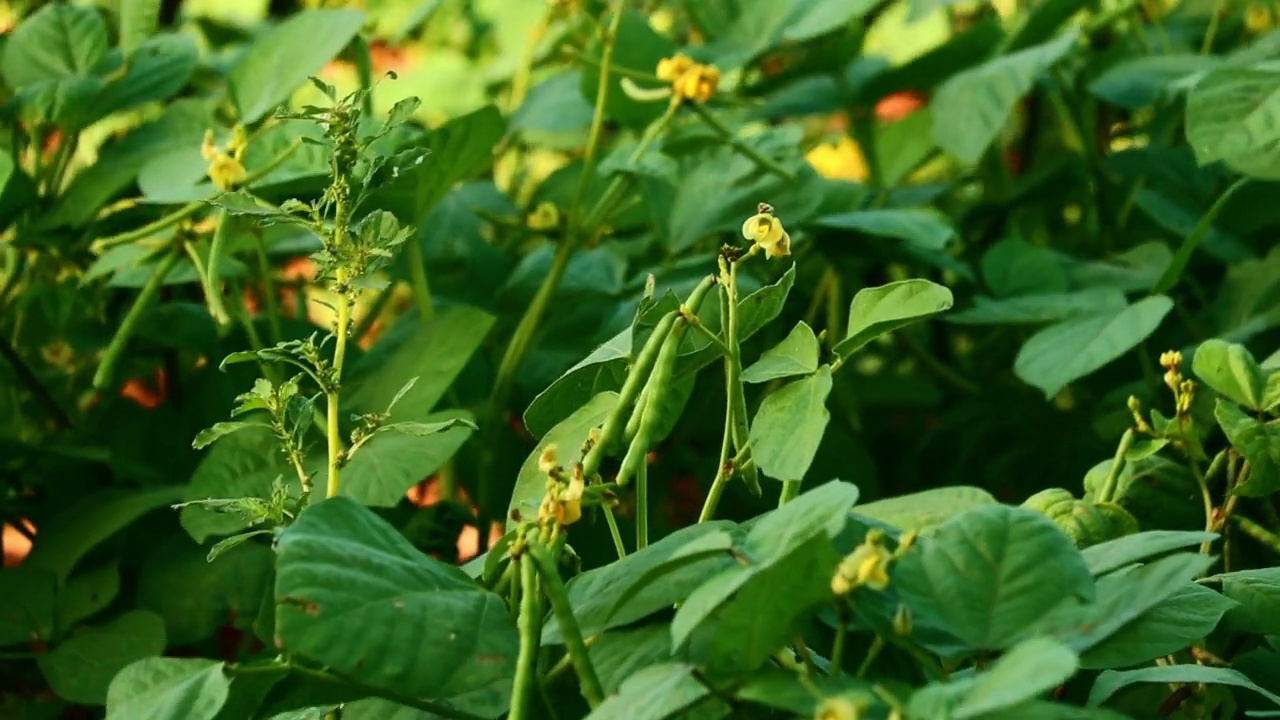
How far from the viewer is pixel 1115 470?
23.6 inches

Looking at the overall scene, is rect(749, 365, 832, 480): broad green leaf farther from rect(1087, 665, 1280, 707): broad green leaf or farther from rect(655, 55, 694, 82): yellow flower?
rect(655, 55, 694, 82): yellow flower

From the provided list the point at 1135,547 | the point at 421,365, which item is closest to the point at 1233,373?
the point at 1135,547

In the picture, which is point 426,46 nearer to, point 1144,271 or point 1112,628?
point 1144,271

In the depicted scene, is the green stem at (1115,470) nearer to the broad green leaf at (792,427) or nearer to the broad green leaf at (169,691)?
the broad green leaf at (792,427)

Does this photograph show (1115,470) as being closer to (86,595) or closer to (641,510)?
(641,510)

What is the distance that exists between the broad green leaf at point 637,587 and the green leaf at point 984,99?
0.55 meters

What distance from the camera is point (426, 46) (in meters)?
1.73

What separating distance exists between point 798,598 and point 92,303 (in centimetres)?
64

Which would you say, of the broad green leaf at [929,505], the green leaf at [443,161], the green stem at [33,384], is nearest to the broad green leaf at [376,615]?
the broad green leaf at [929,505]

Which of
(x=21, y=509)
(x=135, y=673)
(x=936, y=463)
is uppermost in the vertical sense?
(x=135, y=673)

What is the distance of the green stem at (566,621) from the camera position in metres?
0.39

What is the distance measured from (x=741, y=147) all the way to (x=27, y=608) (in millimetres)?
427

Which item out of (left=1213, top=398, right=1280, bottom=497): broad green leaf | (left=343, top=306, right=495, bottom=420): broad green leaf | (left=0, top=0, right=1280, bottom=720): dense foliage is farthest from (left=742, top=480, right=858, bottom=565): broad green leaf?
(left=343, top=306, right=495, bottom=420): broad green leaf

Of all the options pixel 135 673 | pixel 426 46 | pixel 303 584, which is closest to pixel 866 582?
pixel 303 584
